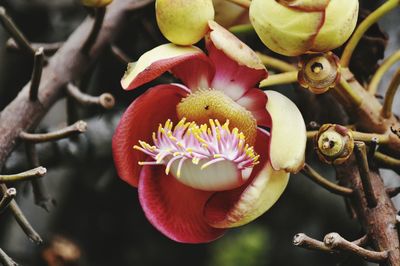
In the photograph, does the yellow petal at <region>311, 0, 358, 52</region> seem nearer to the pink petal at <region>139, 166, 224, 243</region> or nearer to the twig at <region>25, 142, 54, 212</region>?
the pink petal at <region>139, 166, 224, 243</region>

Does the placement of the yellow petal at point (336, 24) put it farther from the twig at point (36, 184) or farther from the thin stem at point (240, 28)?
the twig at point (36, 184)

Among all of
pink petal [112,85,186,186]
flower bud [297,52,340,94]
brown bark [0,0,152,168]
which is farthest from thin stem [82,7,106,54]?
flower bud [297,52,340,94]

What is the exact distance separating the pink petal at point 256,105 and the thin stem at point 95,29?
17cm

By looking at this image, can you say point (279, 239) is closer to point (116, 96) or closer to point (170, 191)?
point (116, 96)

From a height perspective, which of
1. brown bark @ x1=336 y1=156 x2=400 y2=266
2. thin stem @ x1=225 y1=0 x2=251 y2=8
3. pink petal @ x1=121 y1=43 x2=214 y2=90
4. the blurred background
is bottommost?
the blurred background

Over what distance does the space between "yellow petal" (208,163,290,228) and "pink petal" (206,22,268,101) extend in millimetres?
74

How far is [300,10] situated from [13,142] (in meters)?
0.28

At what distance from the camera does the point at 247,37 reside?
0.76m

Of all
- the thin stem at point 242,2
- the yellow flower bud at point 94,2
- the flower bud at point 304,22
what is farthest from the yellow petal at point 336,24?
the yellow flower bud at point 94,2

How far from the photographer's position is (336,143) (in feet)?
1.78

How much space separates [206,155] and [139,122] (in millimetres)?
74

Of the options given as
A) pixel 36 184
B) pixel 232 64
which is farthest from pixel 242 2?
pixel 36 184

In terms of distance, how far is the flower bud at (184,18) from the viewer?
57 centimetres

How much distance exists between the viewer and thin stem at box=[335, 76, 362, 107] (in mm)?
600
